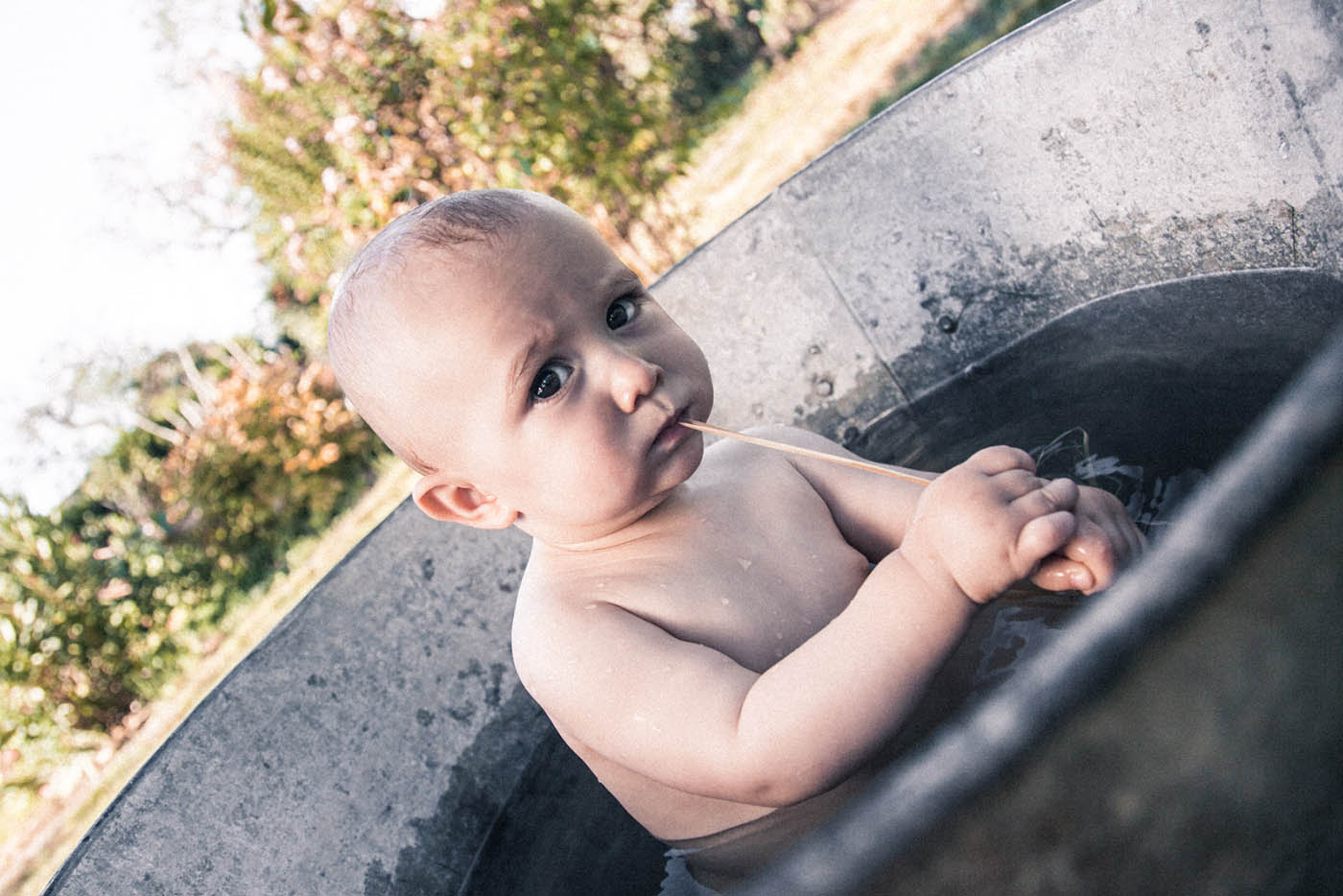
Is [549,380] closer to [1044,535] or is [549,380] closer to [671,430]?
[671,430]

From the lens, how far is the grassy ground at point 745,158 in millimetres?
3322

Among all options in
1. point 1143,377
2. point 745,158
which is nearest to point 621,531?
point 1143,377

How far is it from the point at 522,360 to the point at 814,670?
0.43 metres

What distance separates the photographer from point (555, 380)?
104 cm

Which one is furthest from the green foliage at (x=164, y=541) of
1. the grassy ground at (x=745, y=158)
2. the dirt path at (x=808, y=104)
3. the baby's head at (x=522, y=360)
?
the baby's head at (x=522, y=360)

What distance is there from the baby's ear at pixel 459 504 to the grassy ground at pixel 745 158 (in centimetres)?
Result: 110

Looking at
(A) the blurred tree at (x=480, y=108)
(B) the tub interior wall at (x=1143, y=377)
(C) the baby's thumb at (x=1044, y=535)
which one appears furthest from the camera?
(A) the blurred tree at (x=480, y=108)

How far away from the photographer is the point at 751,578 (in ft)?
3.64

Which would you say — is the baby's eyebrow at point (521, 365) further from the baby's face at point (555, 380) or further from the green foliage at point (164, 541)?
the green foliage at point (164, 541)

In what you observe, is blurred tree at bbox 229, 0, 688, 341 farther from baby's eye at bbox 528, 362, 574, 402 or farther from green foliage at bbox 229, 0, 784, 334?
baby's eye at bbox 528, 362, 574, 402

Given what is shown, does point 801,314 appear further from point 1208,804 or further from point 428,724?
point 1208,804

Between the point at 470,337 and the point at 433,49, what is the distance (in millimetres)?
2556

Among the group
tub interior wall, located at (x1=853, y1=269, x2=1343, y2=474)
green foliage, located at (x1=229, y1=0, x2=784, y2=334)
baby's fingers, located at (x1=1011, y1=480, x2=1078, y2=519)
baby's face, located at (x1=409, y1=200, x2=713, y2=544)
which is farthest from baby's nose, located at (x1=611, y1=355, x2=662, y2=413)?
green foliage, located at (x1=229, y1=0, x2=784, y2=334)

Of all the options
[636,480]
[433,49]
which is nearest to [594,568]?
[636,480]
